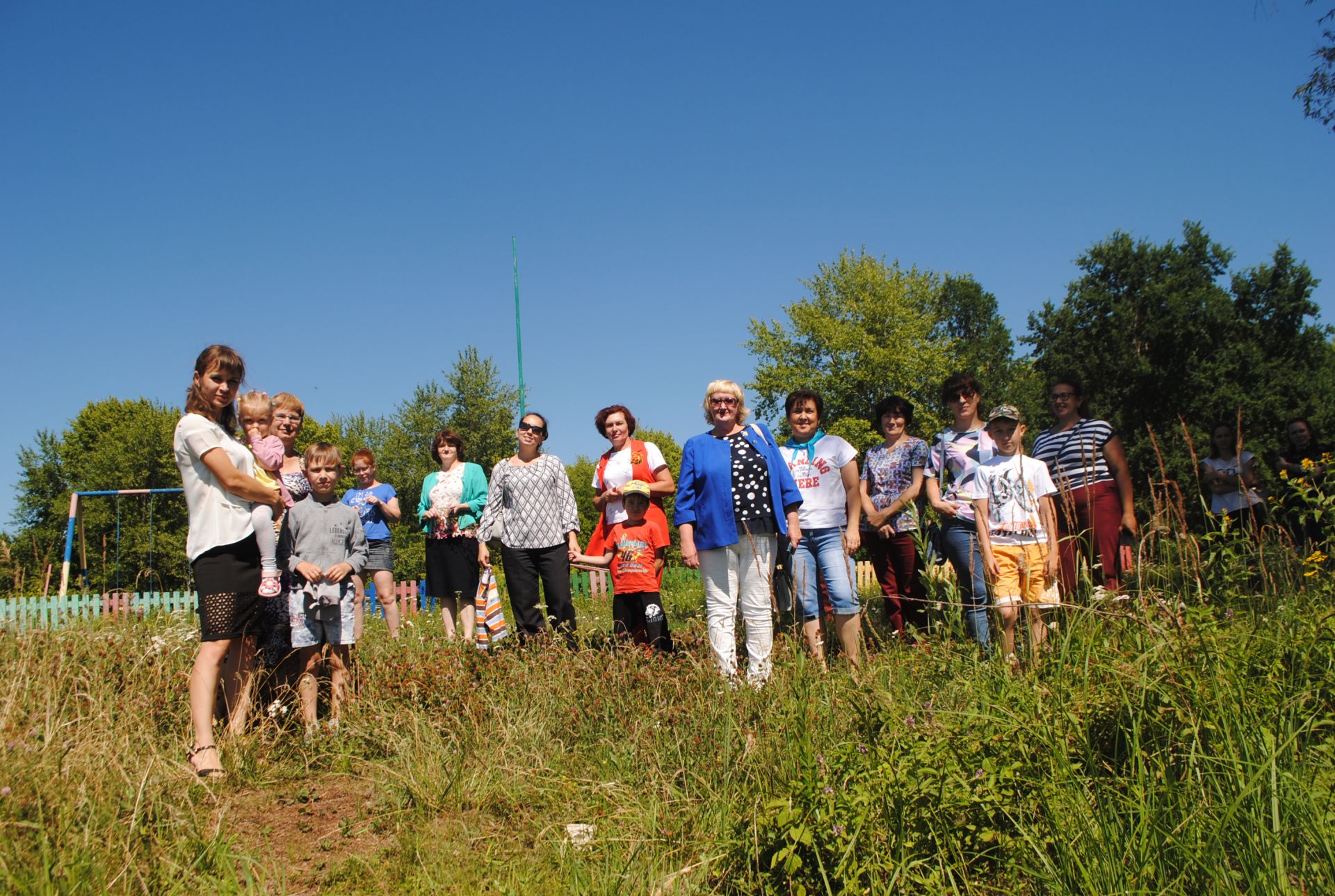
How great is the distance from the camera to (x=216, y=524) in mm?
3561

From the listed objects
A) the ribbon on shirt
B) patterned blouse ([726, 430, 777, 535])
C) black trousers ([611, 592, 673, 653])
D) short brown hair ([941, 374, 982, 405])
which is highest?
short brown hair ([941, 374, 982, 405])

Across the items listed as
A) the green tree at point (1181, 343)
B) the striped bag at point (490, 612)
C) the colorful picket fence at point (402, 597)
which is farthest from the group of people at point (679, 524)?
the green tree at point (1181, 343)

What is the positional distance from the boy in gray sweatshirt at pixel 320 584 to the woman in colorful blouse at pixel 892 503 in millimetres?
3305

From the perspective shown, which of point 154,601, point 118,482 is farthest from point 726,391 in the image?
point 118,482

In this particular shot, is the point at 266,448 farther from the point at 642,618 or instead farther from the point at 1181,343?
the point at 1181,343

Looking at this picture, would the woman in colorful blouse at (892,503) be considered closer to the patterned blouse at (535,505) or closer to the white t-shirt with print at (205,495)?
the patterned blouse at (535,505)

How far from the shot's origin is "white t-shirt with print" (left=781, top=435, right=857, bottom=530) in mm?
5191

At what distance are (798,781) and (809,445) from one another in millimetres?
3288

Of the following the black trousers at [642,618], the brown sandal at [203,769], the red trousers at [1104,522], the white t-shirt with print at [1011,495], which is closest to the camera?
the brown sandal at [203,769]

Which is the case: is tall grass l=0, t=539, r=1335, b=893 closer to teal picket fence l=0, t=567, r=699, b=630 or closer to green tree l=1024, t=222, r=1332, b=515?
teal picket fence l=0, t=567, r=699, b=630

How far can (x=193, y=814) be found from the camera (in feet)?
8.71

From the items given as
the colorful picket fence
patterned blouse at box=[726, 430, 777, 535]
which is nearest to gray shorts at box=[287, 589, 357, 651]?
patterned blouse at box=[726, 430, 777, 535]

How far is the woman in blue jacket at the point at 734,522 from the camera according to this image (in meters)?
4.57

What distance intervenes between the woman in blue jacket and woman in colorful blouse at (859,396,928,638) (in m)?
1.06
